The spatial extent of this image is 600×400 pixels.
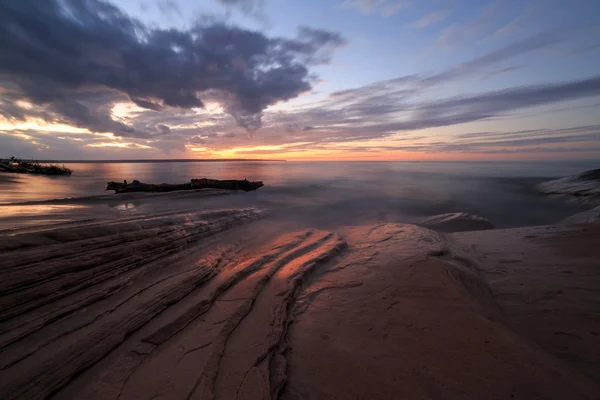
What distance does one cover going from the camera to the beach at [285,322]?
9.74 feet

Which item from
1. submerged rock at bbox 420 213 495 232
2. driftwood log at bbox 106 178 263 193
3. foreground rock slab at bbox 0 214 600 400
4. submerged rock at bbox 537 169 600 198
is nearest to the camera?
foreground rock slab at bbox 0 214 600 400

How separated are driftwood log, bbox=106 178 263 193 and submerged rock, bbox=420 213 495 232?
18439 millimetres

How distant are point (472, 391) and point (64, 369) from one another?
505 cm

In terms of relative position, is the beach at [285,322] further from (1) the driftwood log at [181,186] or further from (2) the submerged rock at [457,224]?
(1) the driftwood log at [181,186]

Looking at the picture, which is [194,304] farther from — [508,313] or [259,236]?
[508,313]

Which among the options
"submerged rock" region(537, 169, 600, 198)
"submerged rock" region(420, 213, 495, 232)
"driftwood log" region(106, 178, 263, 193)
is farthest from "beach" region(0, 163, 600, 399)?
"submerged rock" region(537, 169, 600, 198)

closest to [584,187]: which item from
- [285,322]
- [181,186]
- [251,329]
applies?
[285,322]

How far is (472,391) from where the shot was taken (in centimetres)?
288

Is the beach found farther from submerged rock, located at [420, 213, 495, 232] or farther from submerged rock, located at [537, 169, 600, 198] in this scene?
submerged rock, located at [537, 169, 600, 198]

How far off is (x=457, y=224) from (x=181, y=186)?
862 inches

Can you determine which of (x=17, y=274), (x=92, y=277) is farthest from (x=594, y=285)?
(x=17, y=274)

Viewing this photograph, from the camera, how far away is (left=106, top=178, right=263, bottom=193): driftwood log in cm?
2042

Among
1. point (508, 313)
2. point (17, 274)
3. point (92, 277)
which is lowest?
point (508, 313)

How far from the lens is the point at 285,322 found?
424 centimetres
